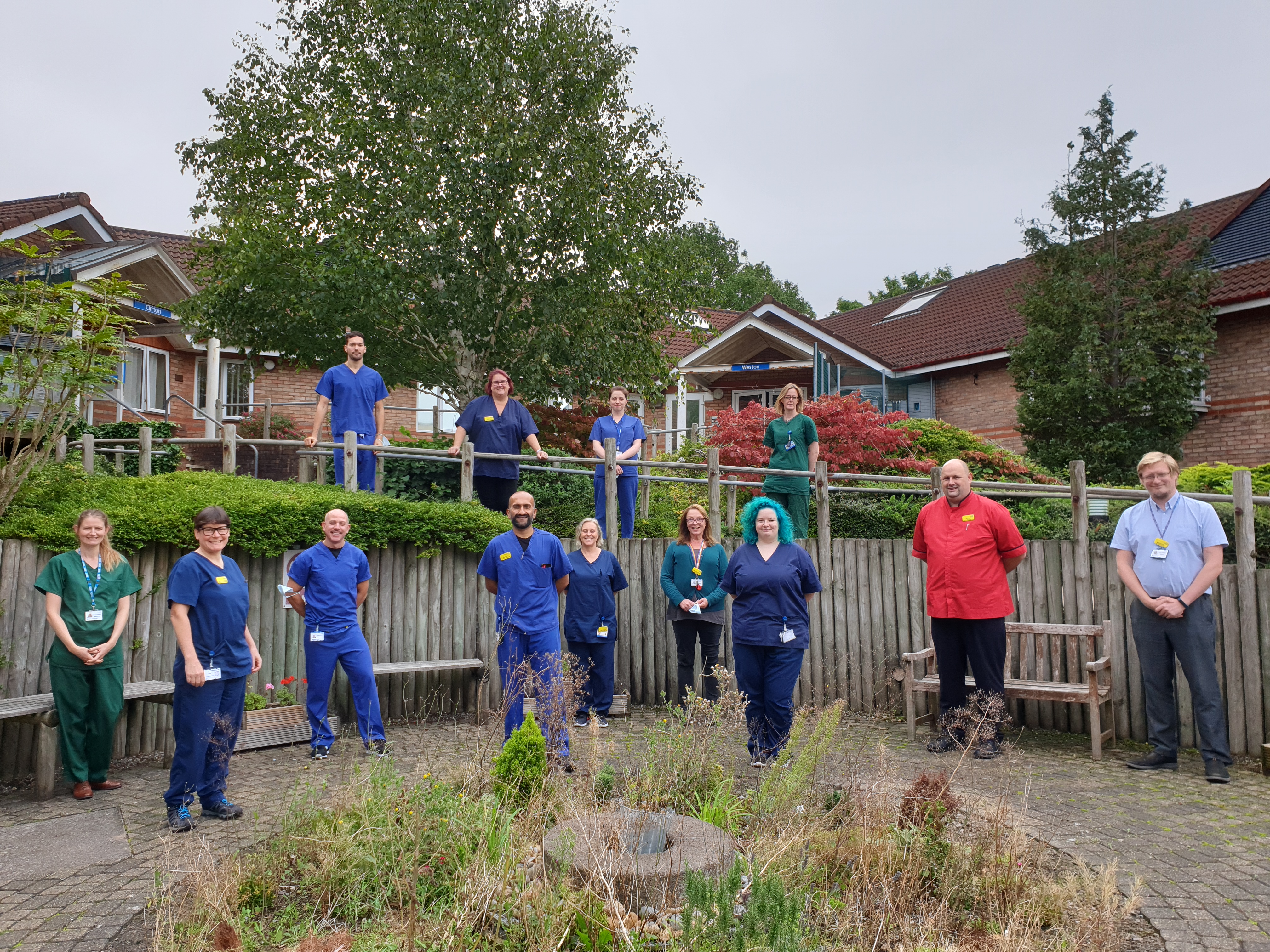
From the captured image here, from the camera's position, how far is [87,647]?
230 inches

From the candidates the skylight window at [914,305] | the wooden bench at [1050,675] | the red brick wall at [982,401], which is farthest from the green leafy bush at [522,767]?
the skylight window at [914,305]

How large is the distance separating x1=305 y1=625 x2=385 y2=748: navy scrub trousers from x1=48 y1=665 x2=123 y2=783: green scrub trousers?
120cm

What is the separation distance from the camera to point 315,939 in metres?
3.48

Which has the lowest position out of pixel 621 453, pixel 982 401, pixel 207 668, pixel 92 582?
pixel 207 668

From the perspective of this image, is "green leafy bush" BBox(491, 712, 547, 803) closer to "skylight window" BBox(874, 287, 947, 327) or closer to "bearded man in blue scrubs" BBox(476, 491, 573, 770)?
"bearded man in blue scrubs" BBox(476, 491, 573, 770)

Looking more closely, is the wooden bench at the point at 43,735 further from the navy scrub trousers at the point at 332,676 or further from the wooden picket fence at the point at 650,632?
the navy scrub trousers at the point at 332,676

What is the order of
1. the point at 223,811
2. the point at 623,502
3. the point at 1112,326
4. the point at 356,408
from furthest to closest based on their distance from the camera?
the point at 1112,326, the point at 623,502, the point at 356,408, the point at 223,811

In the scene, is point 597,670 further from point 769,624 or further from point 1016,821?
point 1016,821

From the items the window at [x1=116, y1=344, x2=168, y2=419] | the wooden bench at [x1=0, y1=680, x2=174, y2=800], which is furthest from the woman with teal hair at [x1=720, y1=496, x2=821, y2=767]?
the window at [x1=116, y1=344, x2=168, y2=419]

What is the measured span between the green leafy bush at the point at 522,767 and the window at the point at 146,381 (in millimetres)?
18031

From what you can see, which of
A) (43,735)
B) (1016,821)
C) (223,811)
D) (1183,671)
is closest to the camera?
(1016,821)

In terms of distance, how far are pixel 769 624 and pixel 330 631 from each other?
10.1ft

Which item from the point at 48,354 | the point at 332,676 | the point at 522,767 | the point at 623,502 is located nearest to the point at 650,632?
the point at 623,502

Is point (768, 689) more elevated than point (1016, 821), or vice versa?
point (768, 689)
